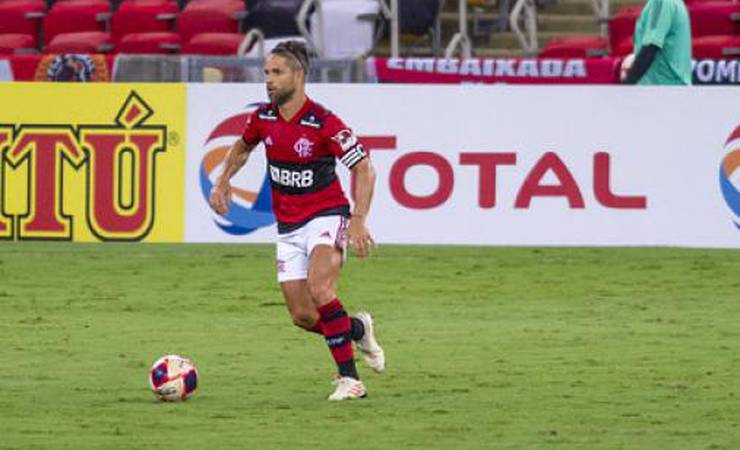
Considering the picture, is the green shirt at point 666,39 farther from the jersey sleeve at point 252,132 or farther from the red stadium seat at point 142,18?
the red stadium seat at point 142,18

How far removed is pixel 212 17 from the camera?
26.2 meters

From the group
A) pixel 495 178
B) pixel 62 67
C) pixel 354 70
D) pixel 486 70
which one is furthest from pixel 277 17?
pixel 495 178

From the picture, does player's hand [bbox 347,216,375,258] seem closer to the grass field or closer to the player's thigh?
the player's thigh

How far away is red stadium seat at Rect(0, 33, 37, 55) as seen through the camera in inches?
1047

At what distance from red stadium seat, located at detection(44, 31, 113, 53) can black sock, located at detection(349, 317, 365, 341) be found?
14777mm

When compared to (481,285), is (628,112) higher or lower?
higher

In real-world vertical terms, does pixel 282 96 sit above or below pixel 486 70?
above

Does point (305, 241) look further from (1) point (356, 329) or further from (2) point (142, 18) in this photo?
(2) point (142, 18)

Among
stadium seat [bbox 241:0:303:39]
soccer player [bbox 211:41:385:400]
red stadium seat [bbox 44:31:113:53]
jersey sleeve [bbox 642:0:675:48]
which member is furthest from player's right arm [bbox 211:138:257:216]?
red stadium seat [bbox 44:31:113:53]

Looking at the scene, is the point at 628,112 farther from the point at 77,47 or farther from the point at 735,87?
the point at 77,47

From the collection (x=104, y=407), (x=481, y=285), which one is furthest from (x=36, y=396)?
(x=481, y=285)

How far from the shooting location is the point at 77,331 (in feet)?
49.5

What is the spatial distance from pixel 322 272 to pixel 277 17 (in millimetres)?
13821

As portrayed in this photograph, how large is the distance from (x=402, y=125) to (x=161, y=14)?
7616 mm
